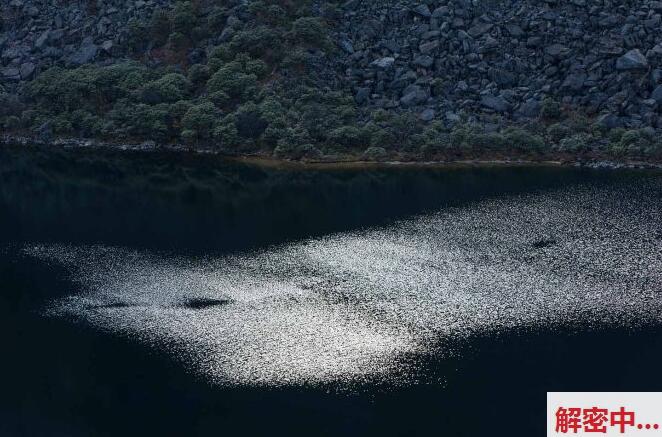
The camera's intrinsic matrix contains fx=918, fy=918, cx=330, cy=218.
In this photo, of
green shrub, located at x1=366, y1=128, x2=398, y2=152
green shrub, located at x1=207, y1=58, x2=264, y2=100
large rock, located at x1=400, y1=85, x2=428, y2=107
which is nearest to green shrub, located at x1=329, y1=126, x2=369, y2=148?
green shrub, located at x1=366, y1=128, x2=398, y2=152

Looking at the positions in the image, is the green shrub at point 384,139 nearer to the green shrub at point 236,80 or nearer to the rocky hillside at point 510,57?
the rocky hillside at point 510,57

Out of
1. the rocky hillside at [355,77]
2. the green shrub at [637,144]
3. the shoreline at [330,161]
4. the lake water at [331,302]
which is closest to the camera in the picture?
the lake water at [331,302]

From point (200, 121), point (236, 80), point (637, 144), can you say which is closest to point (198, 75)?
point (236, 80)

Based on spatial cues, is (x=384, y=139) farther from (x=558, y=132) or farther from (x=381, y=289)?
(x=381, y=289)

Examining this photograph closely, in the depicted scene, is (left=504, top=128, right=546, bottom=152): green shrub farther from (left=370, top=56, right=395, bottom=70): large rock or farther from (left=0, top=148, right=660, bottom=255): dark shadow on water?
(left=370, top=56, right=395, bottom=70): large rock

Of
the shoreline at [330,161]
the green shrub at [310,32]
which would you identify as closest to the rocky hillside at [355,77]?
the green shrub at [310,32]

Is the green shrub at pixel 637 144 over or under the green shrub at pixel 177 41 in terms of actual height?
under
